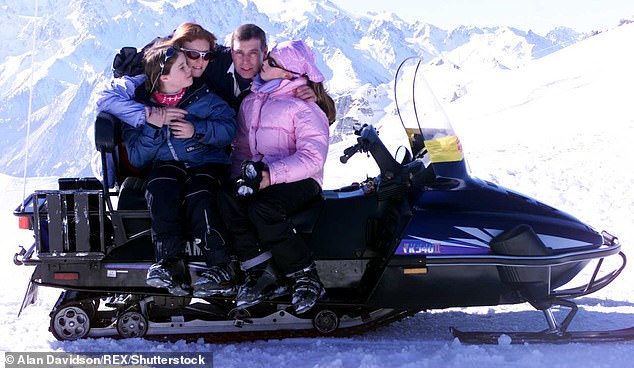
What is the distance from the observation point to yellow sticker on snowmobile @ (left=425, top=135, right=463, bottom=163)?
14.4ft

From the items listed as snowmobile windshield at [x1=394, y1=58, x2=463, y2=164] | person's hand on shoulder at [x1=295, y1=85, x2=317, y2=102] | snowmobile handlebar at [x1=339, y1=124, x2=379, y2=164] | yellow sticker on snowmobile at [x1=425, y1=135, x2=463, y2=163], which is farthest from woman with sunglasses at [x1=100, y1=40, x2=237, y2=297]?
yellow sticker on snowmobile at [x1=425, y1=135, x2=463, y2=163]

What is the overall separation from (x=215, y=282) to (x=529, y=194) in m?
6.18

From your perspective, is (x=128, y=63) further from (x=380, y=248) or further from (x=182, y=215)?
(x=380, y=248)

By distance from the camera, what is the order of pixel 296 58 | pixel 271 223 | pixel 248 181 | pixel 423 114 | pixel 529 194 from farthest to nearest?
1. pixel 529 194
2. pixel 423 114
3. pixel 296 58
4. pixel 271 223
5. pixel 248 181

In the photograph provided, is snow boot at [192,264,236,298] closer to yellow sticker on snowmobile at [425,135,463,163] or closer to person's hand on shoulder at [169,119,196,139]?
person's hand on shoulder at [169,119,196,139]

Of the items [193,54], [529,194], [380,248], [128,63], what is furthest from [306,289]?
[529,194]

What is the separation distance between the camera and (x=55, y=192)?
423 cm

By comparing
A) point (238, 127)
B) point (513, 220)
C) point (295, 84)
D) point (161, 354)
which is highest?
point (295, 84)

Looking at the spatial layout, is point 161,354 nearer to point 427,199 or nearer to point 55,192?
point 55,192

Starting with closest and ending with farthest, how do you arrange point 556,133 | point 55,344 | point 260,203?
1. point 260,203
2. point 55,344
3. point 556,133

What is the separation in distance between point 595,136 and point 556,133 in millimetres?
1120

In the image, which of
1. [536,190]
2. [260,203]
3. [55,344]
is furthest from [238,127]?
[536,190]

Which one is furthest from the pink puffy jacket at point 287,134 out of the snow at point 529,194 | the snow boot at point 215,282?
the snow at point 529,194

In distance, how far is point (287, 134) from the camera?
421 centimetres
